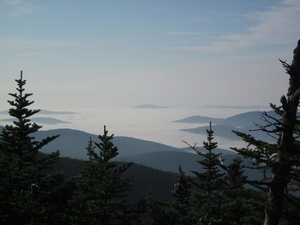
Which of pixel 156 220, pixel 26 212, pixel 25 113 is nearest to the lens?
pixel 26 212

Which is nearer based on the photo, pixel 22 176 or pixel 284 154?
pixel 284 154

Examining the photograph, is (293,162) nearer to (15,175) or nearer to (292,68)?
(292,68)

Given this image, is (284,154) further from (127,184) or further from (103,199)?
(103,199)

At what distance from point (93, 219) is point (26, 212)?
391cm

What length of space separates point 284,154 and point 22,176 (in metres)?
13.2

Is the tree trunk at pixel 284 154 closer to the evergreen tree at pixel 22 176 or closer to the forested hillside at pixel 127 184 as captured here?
the forested hillside at pixel 127 184

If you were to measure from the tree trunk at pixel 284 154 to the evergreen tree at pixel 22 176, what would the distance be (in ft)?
30.8

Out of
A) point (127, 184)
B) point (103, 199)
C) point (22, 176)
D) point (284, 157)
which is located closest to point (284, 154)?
point (284, 157)

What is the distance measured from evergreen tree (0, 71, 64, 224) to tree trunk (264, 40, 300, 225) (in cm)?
939

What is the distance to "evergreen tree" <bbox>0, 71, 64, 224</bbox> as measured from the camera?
15.4 meters

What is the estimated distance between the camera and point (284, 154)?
29.3ft

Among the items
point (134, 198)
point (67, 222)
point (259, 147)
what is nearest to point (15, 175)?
point (67, 222)

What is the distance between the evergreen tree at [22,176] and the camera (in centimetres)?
1542

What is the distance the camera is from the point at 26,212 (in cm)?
1428
